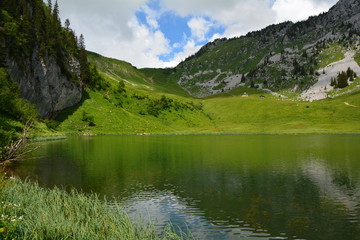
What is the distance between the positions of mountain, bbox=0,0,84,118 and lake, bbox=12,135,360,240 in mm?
52302

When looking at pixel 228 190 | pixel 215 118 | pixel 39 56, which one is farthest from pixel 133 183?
pixel 215 118

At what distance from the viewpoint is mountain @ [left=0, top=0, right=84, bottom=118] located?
8312 centimetres

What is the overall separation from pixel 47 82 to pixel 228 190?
323 feet

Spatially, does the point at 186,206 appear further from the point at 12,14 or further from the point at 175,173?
the point at 12,14

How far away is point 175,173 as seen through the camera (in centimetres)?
3722

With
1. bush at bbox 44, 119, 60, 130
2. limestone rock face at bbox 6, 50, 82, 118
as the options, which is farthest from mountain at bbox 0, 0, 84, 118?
bush at bbox 44, 119, 60, 130

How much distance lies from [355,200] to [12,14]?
104 metres

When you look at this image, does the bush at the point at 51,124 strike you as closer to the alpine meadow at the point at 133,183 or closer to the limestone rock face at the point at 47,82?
the alpine meadow at the point at 133,183

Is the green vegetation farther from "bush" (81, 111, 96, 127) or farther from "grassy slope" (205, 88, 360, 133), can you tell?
"grassy slope" (205, 88, 360, 133)

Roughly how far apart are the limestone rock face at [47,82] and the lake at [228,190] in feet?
173

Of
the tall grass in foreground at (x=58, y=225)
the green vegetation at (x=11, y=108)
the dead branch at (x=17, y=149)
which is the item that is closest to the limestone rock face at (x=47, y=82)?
the green vegetation at (x=11, y=108)

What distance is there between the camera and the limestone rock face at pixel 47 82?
89312mm

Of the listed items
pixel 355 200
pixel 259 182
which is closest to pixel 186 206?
pixel 259 182

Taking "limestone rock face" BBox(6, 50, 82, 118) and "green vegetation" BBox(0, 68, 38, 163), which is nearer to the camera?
"green vegetation" BBox(0, 68, 38, 163)
